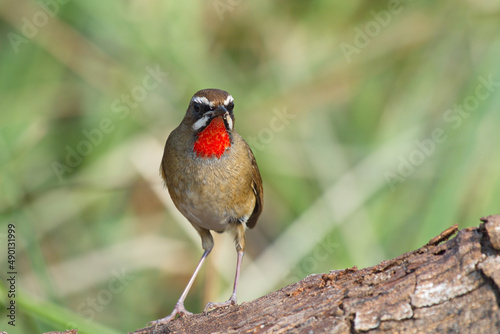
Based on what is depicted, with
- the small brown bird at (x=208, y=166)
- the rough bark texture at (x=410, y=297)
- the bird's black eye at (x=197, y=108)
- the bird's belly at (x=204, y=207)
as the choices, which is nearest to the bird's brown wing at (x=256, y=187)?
the small brown bird at (x=208, y=166)

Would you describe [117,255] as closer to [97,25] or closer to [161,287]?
[161,287]

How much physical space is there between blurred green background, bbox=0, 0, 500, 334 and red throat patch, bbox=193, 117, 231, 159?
5.56 feet

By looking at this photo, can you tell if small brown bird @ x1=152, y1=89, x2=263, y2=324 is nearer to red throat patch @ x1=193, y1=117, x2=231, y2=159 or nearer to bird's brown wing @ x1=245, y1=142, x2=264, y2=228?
red throat patch @ x1=193, y1=117, x2=231, y2=159

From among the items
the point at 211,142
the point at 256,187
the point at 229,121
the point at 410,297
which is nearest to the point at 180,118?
the point at 256,187

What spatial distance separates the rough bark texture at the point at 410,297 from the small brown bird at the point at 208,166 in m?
1.50

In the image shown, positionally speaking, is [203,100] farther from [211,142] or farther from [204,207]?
[204,207]

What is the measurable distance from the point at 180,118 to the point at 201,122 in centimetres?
188

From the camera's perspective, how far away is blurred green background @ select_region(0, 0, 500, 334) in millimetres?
6125

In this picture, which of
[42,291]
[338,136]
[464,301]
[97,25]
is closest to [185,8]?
[97,25]

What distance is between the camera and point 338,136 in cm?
705

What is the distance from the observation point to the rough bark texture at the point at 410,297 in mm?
2711

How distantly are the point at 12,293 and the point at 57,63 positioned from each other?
9.47 ft

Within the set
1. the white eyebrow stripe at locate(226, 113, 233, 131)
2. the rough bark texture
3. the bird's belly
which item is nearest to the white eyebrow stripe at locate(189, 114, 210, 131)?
the white eyebrow stripe at locate(226, 113, 233, 131)

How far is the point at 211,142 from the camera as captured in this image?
4.76m
